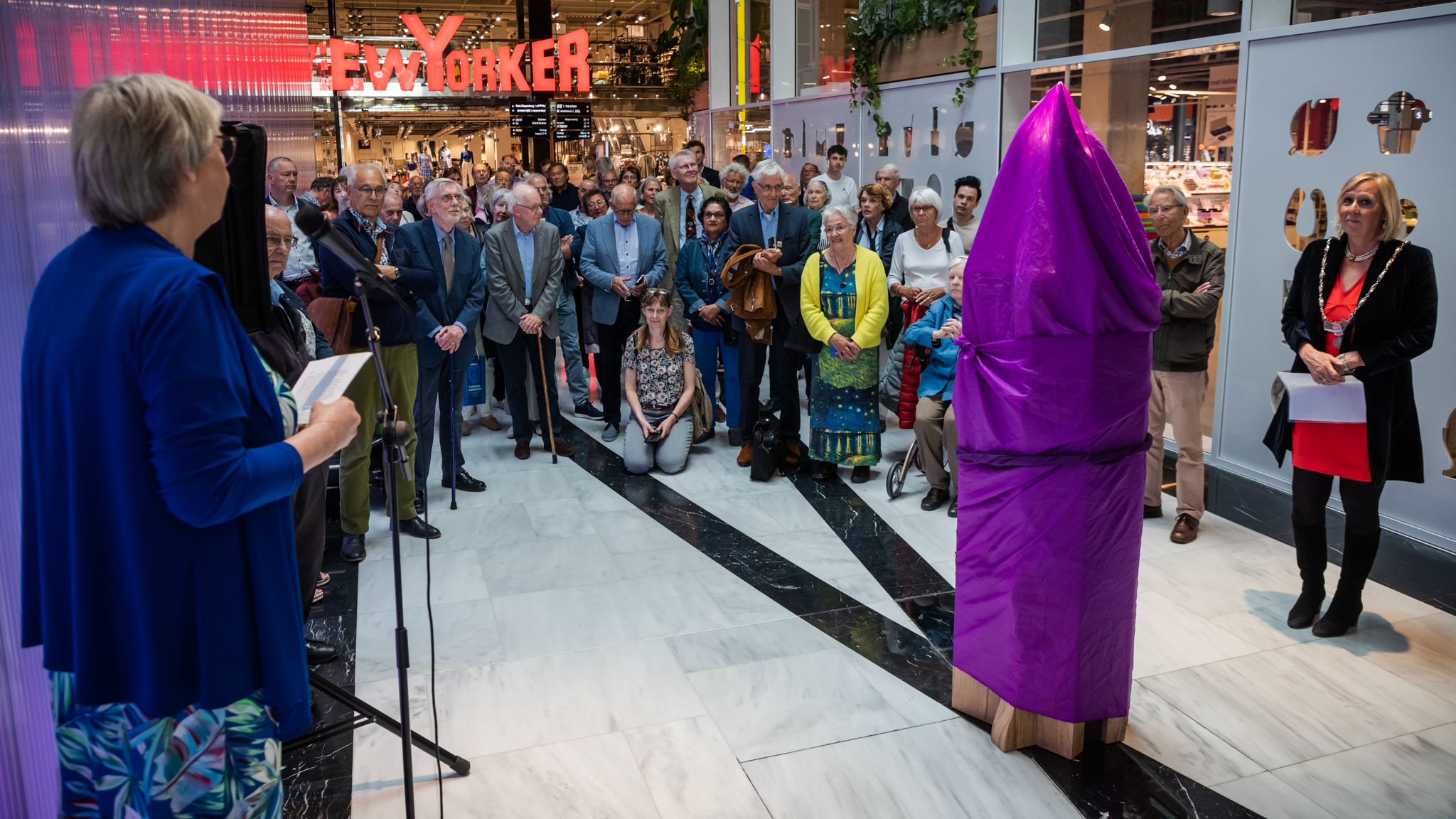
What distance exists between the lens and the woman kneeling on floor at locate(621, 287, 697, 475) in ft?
19.4

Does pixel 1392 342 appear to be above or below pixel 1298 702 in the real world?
above

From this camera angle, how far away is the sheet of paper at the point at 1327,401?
3.52 meters

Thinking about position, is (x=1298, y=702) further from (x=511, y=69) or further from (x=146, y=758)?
(x=511, y=69)

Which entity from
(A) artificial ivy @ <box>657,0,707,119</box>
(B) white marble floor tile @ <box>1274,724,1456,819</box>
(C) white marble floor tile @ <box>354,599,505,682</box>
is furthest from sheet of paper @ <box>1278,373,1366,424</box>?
(A) artificial ivy @ <box>657,0,707,119</box>

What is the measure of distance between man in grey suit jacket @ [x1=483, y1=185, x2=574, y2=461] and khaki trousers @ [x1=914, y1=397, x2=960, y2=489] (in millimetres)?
2326

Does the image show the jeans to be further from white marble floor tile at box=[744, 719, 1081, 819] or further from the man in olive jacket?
white marble floor tile at box=[744, 719, 1081, 819]

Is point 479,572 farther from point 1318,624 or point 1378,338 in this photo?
point 1378,338

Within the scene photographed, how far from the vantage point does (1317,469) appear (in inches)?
143

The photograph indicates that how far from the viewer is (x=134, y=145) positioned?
1370 mm

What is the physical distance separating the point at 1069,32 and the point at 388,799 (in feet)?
20.9

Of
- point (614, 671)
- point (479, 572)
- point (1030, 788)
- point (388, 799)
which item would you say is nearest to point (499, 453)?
point (479, 572)

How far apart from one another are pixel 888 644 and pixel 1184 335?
219 cm

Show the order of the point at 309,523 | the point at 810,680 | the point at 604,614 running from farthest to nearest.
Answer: the point at 604,614, the point at 810,680, the point at 309,523

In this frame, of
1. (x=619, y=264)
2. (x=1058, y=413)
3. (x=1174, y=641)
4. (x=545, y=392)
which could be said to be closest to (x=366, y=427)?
(x=545, y=392)
